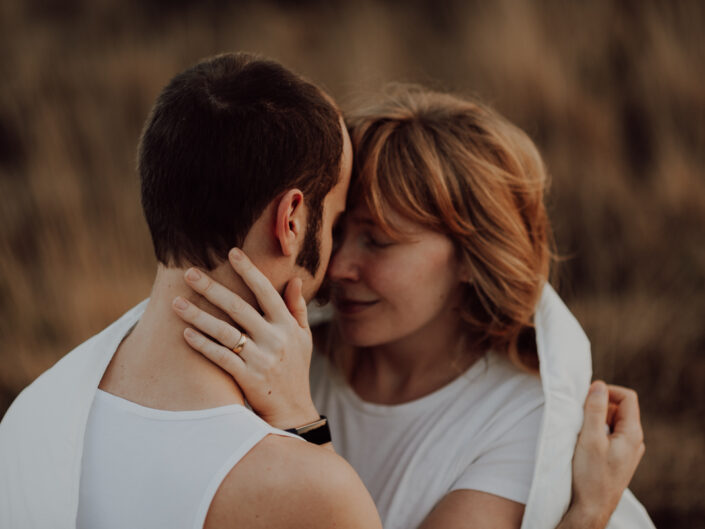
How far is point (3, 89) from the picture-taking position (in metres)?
6.05

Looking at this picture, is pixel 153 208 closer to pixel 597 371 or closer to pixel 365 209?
pixel 365 209

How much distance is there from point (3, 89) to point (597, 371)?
16.5 ft

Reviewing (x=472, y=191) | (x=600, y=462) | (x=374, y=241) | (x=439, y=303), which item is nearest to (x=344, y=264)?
(x=374, y=241)

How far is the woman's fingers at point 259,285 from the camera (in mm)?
1733

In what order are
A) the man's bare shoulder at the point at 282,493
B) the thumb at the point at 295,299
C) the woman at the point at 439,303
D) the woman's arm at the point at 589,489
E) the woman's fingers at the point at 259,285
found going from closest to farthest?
the man's bare shoulder at the point at 282,493 → the woman's fingers at the point at 259,285 → the thumb at the point at 295,299 → the woman's arm at the point at 589,489 → the woman at the point at 439,303

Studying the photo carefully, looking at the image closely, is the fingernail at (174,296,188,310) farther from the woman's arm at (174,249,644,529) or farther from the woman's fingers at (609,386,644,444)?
the woman's fingers at (609,386,644,444)

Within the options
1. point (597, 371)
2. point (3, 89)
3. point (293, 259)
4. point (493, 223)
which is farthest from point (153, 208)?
point (3, 89)

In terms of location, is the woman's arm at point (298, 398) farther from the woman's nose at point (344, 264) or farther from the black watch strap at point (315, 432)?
the woman's nose at point (344, 264)

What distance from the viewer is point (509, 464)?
227cm

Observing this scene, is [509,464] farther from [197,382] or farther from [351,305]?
[197,382]

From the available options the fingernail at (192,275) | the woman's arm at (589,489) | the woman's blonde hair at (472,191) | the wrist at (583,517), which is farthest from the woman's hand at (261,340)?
the wrist at (583,517)

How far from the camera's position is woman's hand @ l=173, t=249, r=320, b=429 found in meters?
1.70

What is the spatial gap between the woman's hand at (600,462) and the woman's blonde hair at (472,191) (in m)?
0.29

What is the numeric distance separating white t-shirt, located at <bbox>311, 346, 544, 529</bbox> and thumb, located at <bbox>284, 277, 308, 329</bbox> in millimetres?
800
